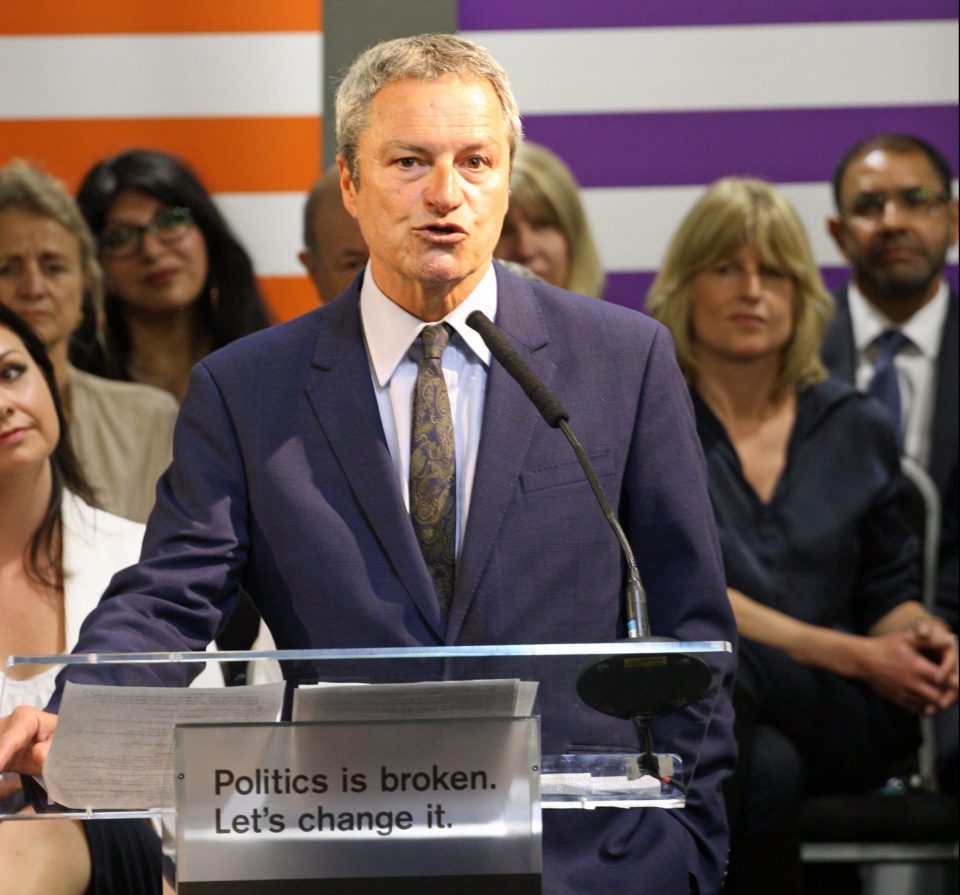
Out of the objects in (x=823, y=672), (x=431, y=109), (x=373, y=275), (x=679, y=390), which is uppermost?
(x=431, y=109)

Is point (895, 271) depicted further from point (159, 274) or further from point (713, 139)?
point (159, 274)

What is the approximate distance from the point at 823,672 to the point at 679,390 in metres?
1.49

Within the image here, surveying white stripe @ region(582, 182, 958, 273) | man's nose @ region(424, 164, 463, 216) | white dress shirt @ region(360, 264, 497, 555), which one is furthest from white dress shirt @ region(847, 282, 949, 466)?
man's nose @ region(424, 164, 463, 216)

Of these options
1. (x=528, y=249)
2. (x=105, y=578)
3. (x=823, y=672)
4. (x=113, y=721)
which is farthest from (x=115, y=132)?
(x=113, y=721)

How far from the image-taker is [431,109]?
1.93 meters

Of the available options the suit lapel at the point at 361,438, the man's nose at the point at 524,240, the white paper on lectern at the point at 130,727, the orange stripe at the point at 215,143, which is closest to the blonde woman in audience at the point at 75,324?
the orange stripe at the point at 215,143

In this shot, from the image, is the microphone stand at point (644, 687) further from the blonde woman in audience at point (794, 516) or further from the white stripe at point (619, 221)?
the white stripe at point (619, 221)

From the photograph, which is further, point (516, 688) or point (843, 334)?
point (843, 334)

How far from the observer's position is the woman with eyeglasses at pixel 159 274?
3961mm

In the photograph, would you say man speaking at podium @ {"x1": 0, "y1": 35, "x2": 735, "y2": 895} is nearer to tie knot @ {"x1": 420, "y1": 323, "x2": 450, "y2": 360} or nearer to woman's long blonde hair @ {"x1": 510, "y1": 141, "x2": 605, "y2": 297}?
tie knot @ {"x1": 420, "y1": 323, "x2": 450, "y2": 360}

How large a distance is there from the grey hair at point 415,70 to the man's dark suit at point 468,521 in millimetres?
239

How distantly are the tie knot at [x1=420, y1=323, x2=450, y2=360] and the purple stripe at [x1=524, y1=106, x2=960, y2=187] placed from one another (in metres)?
2.32

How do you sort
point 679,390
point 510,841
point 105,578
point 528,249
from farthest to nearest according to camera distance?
1. point 528,249
2. point 105,578
3. point 679,390
4. point 510,841

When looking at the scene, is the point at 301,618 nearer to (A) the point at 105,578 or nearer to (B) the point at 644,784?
(B) the point at 644,784
